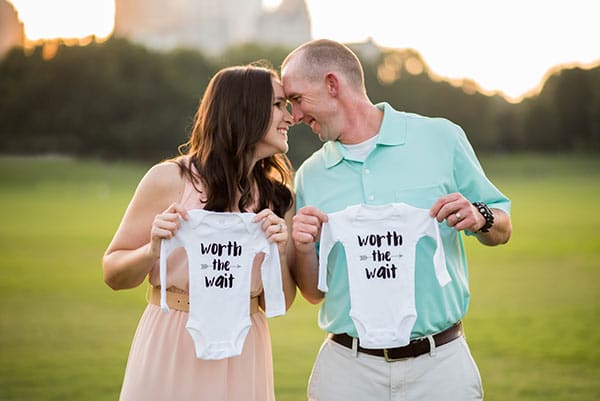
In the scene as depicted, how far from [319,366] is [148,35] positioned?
580 ft

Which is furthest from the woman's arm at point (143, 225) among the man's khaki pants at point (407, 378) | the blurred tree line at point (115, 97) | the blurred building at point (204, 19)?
the blurred building at point (204, 19)

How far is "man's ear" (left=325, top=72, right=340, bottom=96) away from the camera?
421 cm

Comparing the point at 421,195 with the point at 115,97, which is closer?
the point at 421,195

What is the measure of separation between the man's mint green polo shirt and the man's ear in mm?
304

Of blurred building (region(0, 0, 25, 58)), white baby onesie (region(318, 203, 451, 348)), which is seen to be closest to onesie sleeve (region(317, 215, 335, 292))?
white baby onesie (region(318, 203, 451, 348))

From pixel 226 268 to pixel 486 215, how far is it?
140 centimetres

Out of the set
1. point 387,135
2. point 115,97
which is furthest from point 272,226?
point 115,97

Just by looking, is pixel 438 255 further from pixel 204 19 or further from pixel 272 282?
pixel 204 19

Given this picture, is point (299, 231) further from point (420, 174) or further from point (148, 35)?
point (148, 35)

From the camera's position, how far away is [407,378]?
3.90 m

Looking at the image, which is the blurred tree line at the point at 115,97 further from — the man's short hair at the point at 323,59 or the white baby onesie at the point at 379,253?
the white baby onesie at the point at 379,253

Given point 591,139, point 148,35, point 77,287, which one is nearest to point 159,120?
point 591,139

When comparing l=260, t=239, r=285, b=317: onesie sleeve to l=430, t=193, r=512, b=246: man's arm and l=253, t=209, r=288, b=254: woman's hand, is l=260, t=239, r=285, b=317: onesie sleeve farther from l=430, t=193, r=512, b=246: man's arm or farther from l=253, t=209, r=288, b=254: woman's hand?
l=430, t=193, r=512, b=246: man's arm

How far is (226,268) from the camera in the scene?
13.4ft
